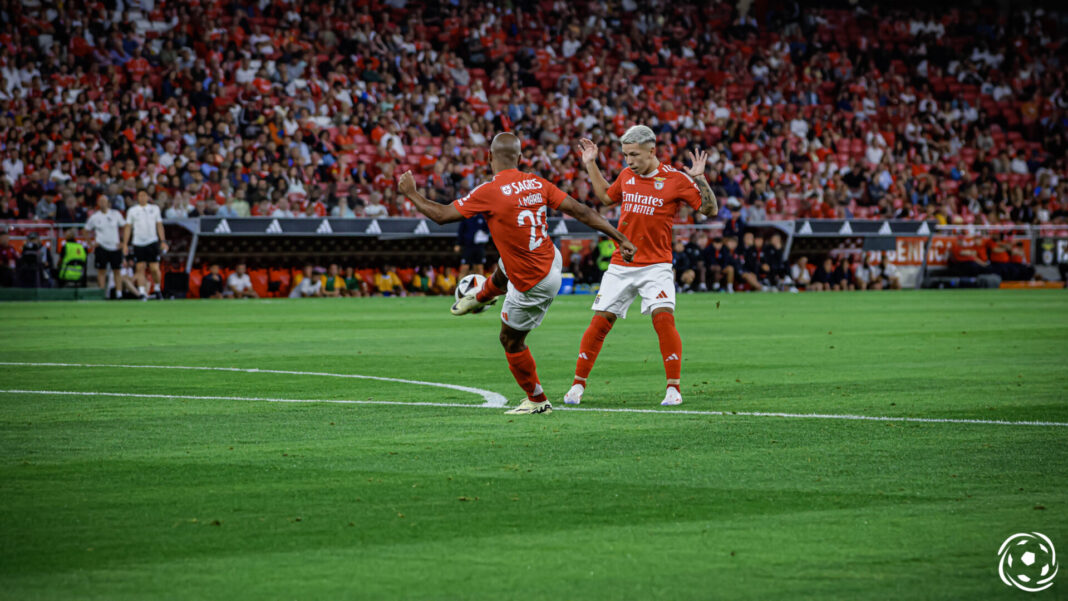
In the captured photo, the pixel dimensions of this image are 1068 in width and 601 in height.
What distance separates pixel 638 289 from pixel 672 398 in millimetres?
1109

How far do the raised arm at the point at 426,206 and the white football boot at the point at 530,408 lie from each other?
1472 mm

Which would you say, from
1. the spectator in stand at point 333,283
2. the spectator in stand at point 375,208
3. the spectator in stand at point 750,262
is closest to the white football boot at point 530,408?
the spectator in stand at point 333,283

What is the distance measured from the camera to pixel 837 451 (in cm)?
761

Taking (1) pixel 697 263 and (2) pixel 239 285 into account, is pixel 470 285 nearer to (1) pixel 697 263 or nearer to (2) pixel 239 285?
(2) pixel 239 285

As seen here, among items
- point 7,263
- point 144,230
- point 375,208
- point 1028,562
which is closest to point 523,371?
point 1028,562

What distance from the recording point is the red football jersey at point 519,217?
30.6ft

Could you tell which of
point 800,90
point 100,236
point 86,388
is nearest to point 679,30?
point 800,90

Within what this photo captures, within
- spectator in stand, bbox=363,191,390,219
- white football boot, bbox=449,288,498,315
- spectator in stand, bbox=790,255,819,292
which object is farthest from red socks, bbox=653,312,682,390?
spectator in stand, bbox=790,255,819,292

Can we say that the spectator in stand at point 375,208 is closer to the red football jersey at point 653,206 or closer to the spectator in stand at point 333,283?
the spectator in stand at point 333,283

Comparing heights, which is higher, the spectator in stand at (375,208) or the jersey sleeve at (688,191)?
the spectator in stand at (375,208)

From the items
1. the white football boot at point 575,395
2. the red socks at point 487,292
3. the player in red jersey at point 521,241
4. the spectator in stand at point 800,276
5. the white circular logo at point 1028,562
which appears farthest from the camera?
the spectator in stand at point 800,276

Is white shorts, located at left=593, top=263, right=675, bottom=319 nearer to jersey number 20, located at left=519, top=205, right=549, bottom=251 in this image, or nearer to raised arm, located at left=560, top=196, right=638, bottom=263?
raised arm, located at left=560, top=196, right=638, bottom=263

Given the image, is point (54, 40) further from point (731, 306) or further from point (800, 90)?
point (800, 90)

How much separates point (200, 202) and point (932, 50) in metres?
29.6
